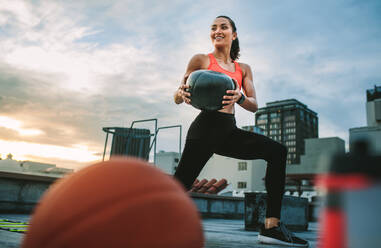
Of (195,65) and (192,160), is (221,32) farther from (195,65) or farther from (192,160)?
(192,160)

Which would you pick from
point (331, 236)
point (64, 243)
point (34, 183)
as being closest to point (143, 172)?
point (64, 243)

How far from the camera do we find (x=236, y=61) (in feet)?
12.9

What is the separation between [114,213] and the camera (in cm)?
118

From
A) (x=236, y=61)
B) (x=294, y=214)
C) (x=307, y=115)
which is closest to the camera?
(x=236, y=61)

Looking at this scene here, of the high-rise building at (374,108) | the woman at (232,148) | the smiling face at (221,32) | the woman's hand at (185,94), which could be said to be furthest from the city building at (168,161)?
the woman's hand at (185,94)

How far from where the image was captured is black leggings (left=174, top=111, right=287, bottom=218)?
314 centimetres

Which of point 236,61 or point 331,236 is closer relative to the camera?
point 331,236

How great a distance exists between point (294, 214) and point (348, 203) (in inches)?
261

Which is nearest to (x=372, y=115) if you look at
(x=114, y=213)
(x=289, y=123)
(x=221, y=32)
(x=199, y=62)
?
(x=221, y=32)

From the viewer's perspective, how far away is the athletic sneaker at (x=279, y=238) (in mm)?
2980

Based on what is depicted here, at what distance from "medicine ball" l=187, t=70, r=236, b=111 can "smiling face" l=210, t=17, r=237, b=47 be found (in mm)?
762

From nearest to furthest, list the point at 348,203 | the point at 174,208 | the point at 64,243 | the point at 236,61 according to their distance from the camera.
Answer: the point at 348,203 < the point at 64,243 < the point at 174,208 < the point at 236,61

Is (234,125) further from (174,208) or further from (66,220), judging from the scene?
(66,220)

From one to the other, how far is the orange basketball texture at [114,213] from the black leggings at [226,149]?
5.63 ft
